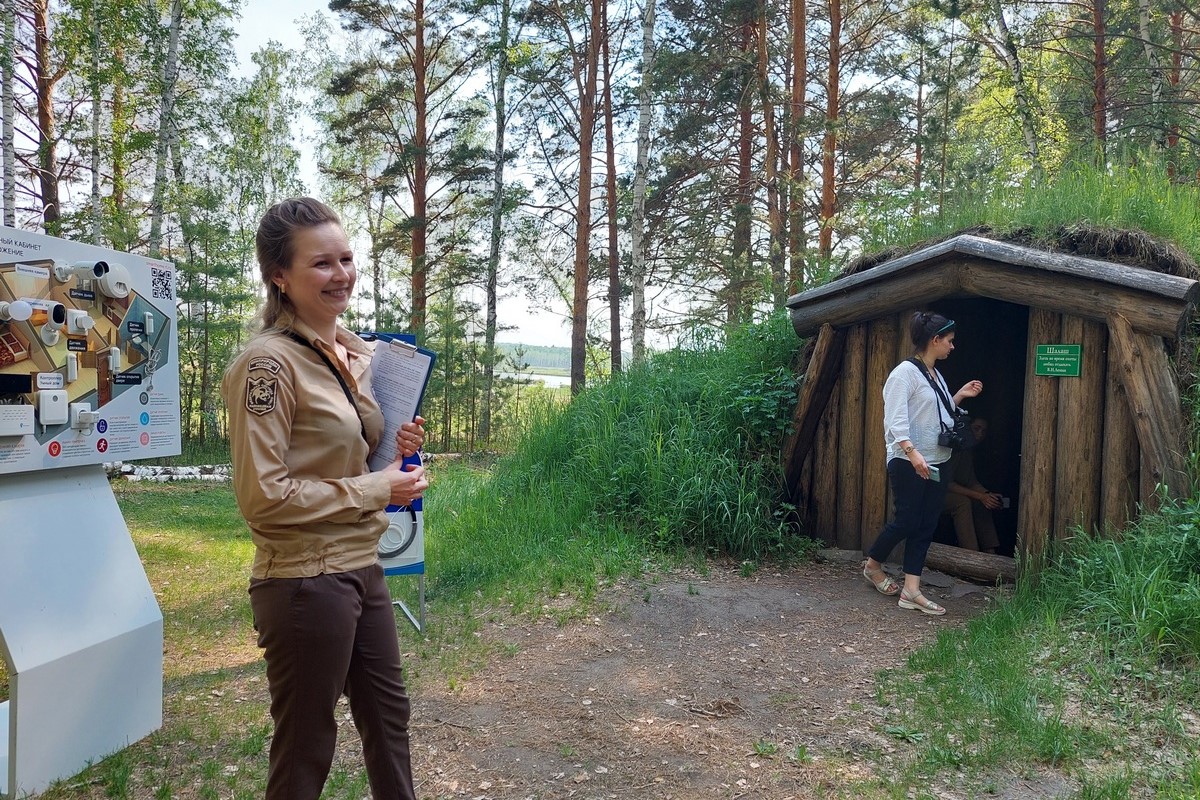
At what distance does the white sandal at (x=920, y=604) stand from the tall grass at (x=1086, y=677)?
373 millimetres

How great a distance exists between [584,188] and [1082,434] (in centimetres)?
1163

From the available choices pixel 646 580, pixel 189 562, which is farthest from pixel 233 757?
pixel 189 562

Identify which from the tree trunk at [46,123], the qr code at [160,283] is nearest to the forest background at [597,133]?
the tree trunk at [46,123]

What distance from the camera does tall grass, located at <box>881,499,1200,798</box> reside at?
3.32 meters

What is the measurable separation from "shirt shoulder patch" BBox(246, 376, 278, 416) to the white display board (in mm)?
2267

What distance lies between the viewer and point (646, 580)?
5.88 m

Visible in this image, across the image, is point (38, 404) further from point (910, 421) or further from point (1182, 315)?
point (1182, 315)

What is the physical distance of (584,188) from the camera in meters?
15.4

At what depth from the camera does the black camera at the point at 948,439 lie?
5309 millimetres

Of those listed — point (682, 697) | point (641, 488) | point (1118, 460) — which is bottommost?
point (682, 697)

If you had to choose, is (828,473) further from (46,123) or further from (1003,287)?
(46,123)

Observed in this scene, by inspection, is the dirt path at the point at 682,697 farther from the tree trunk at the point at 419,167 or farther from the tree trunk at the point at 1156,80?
the tree trunk at the point at 419,167

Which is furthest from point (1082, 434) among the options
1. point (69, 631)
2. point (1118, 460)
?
point (69, 631)

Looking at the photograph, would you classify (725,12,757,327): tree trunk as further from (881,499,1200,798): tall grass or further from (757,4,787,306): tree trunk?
(881,499,1200,798): tall grass
